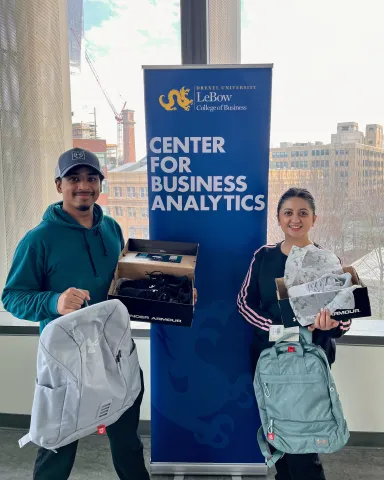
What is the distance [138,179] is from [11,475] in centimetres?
171

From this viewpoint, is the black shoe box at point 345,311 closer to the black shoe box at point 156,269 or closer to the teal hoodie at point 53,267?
the black shoe box at point 156,269

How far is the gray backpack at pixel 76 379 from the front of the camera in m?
1.35

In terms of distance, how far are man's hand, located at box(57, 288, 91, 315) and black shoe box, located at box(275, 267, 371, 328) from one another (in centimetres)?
72

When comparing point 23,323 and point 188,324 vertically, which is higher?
point 188,324

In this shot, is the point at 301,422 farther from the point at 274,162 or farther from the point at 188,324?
the point at 274,162

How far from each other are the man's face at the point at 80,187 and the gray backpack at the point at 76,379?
15.9 inches

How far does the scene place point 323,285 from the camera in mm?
1495

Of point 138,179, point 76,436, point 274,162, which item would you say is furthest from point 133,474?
point 274,162

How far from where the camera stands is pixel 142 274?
1.58 meters

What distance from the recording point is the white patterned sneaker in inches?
Answer: 58.3

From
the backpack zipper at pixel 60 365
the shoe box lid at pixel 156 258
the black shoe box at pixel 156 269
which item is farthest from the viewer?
the shoe box lid at pixel 156 258

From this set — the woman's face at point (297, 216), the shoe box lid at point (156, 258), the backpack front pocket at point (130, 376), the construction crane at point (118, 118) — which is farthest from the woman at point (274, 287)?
the construction crane at point (118, 118)

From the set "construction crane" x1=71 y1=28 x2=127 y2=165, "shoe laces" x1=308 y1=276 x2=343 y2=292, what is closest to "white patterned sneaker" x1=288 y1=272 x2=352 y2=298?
"shoe laces" x1=308 y1=276 x2=343 y2=292

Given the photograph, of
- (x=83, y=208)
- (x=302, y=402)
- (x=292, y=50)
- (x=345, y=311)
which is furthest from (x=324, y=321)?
(x=292, y=50)
